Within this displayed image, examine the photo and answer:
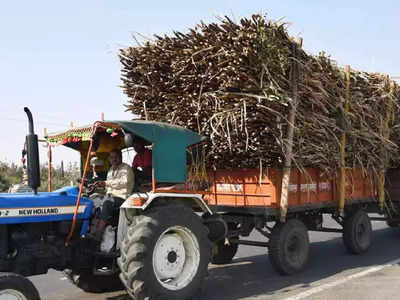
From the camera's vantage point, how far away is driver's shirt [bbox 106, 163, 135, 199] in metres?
5.64

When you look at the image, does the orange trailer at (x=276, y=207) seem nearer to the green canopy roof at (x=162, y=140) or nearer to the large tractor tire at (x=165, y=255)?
the green canopy roof at (x=162, y=140)

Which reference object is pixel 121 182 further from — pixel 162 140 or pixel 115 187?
pixel 162 140

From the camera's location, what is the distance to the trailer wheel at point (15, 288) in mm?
4117

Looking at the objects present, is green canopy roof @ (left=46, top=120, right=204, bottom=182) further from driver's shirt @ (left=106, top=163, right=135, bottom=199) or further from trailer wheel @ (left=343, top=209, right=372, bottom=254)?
trailer wheel @ (left=343, top=209, right=372, bottom=254)

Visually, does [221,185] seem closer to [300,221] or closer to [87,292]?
[300,221]

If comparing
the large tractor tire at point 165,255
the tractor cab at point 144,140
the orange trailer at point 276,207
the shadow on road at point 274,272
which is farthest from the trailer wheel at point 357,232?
the tractor cab at point 144,140

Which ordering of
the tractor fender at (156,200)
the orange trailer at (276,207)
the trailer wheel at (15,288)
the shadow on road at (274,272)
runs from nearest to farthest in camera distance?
the trailer wheel at (15,288), the tractor fender at (156,200), the shadow on road at (274,272), the orange trailer at (276,207)

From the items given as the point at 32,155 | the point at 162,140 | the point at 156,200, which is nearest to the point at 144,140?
the point at 162,140

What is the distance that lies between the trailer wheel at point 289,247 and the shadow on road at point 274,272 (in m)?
0.16

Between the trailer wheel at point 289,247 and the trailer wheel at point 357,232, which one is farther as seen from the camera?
the trailer wheel at point 357,232

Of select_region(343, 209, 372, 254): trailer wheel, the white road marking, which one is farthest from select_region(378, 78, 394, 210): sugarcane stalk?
the white road marking

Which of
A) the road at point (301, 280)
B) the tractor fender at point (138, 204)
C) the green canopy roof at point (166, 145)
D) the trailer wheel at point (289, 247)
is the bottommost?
the road at point (301, 280)

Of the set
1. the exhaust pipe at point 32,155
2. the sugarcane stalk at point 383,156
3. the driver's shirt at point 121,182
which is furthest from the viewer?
the sugarcane stalk at point 383,156

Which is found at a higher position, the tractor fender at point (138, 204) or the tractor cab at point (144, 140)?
the tractor cab at point (144, 140)
